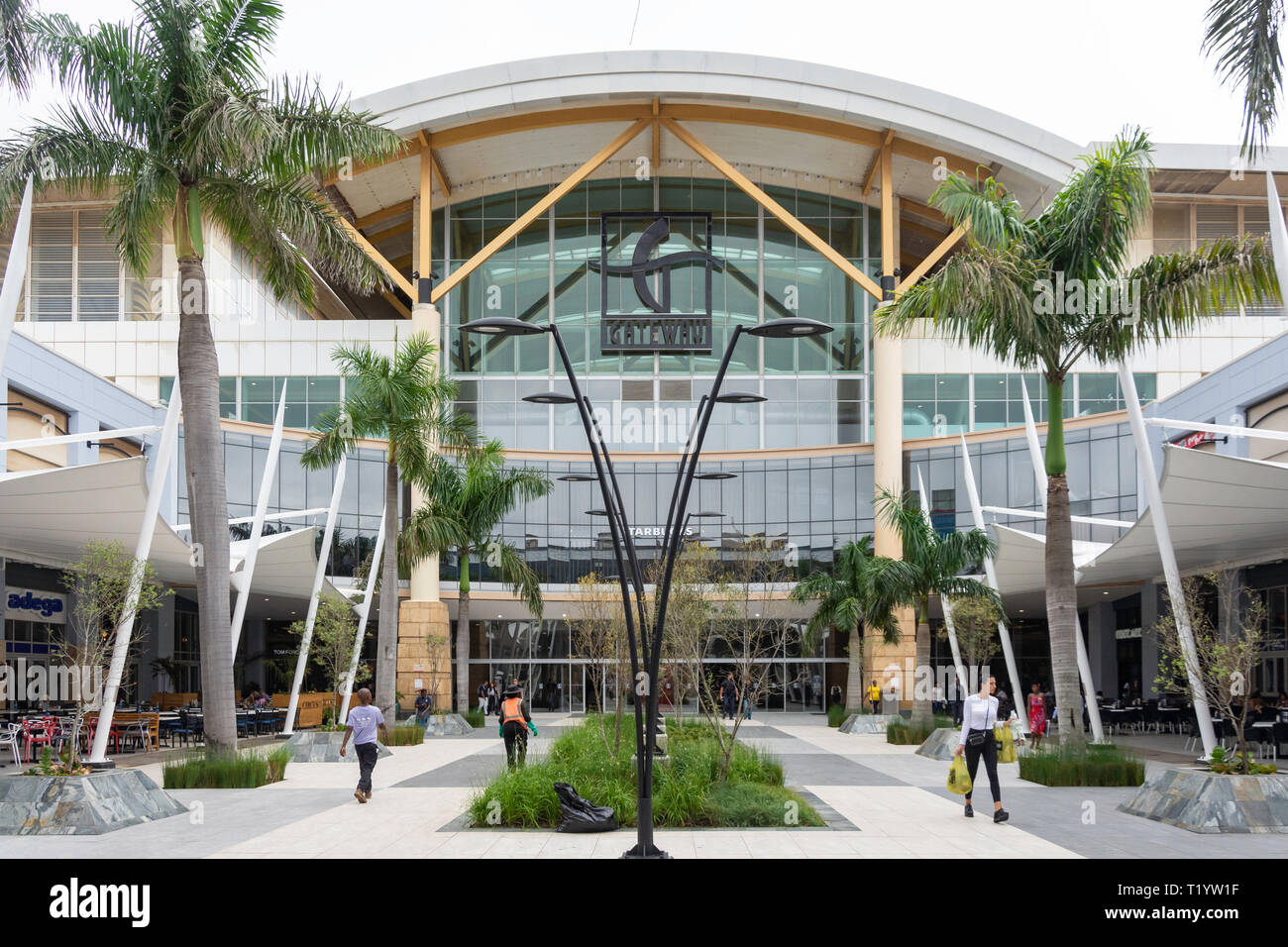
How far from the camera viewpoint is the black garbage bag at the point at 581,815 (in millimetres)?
13398

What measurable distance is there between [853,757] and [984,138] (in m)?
25.8

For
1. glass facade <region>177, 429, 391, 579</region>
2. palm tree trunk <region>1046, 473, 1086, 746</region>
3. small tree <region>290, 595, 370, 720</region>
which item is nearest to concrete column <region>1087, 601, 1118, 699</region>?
glass facade <region>177, 429, 391, 579</region>

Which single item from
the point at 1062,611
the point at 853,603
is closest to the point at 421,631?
the point at 853,603

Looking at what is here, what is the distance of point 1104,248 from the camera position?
18328mm

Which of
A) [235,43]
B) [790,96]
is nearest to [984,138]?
[790,96]

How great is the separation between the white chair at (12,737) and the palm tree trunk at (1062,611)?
53.5 ft

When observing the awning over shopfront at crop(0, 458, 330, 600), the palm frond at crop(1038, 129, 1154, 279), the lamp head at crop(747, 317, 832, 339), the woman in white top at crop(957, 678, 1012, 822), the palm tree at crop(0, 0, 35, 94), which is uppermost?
the palm tree at crop(0, 0, 35, 94)

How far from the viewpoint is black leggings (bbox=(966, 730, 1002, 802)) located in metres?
14.0

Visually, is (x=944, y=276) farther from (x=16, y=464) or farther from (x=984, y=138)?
(x=984, y=138)

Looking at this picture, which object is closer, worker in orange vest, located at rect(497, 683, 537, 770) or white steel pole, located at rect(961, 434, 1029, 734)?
worker in orange vest, located at rect(497, 683, 537, 770)

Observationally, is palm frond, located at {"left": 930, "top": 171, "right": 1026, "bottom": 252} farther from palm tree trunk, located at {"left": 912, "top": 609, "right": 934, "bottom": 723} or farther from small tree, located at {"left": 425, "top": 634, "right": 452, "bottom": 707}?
small tree, located at {"left": 425, "top": 634, "right": 452, "bottom": 707}

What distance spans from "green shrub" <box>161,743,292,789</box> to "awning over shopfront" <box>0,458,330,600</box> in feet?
12.5

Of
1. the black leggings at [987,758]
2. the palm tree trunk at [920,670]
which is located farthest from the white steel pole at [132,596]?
the palm tree trunk at [920,670]

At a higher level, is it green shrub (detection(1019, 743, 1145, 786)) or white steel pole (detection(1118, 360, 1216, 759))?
white steel pole (detection(1118, 360, 1216, 759))
